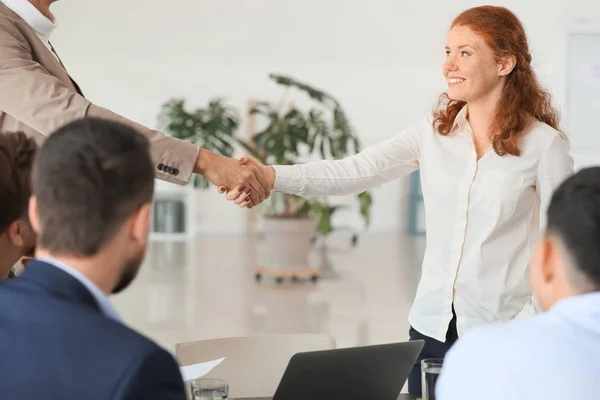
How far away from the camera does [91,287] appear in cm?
110

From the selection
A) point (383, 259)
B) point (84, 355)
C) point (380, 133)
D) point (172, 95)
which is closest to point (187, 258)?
point (383, 259)

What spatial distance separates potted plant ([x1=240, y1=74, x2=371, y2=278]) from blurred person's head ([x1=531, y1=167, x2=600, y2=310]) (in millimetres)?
5846

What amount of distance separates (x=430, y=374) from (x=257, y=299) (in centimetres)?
529

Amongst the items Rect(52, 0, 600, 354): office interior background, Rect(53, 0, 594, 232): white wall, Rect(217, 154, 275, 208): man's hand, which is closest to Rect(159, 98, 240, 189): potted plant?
Rect(52, 0, 600, 354): office interior background

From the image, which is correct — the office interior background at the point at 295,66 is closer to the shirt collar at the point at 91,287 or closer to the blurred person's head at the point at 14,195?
the blurred person's head at the point at 14,195

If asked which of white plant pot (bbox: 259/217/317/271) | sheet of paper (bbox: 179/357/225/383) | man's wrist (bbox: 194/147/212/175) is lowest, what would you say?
white plant pot (bbox: 259/217/317/271)

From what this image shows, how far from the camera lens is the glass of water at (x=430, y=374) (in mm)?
1651

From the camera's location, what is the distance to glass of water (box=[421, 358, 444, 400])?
5.42ft

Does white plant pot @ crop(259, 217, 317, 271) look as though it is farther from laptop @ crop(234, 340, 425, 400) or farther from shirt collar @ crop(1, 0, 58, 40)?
laptop @ crop(234, 340, 425, 400)

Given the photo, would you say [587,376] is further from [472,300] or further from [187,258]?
[187,258]

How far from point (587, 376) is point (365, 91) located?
10.5m

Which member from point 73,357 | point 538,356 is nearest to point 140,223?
point 73,357

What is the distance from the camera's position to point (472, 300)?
233 cm

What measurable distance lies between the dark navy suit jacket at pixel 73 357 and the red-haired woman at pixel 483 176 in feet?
4.29
